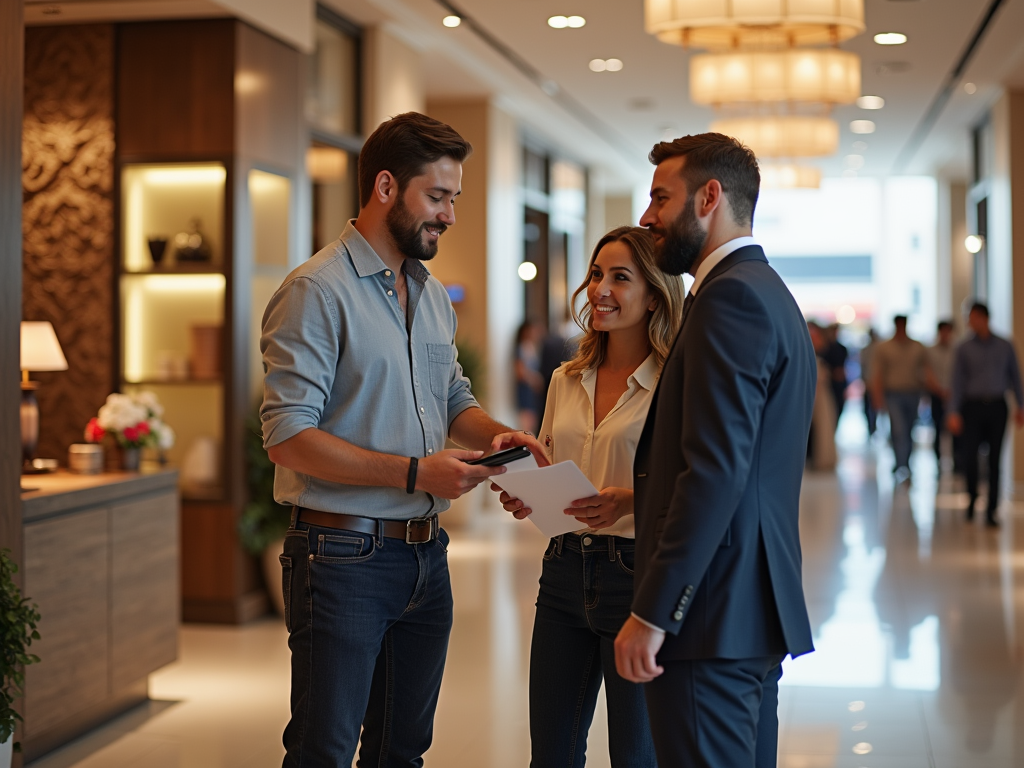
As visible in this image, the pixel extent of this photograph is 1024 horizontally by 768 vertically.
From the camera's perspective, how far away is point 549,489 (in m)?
2.54

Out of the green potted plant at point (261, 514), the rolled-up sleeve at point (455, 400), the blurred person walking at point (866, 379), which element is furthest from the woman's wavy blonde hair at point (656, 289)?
the blurred person walking at point (866, 379)

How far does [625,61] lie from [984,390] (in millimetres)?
4406

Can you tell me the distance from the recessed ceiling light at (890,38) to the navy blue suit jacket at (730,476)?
26.4 ft

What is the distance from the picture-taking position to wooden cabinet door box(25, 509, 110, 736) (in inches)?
164

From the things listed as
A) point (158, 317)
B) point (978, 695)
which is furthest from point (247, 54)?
point (978, 695)

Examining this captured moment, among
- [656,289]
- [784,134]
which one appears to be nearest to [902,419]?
[784,134]

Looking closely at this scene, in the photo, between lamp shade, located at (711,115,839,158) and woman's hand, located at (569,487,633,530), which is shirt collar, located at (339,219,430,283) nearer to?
woman's hand, located at (569,487,633,530)

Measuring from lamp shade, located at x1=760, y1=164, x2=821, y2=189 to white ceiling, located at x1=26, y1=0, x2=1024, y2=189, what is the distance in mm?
1136

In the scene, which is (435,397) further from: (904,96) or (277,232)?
(904,96)

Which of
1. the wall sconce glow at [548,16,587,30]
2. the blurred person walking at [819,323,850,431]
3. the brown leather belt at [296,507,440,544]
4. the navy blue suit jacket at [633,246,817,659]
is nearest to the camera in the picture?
the navy blue suit jacket at [633,246,817,659]

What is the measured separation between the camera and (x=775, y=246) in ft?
91.9

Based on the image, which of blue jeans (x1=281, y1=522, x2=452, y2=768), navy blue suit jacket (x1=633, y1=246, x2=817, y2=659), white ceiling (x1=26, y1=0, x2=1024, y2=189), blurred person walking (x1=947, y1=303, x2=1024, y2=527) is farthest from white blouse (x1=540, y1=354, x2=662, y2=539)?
blurred person walking (x1=947, y1=303, x2=1024, y2=527)

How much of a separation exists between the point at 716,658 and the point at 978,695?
11.6 ft

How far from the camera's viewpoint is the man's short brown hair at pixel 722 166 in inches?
88.3
